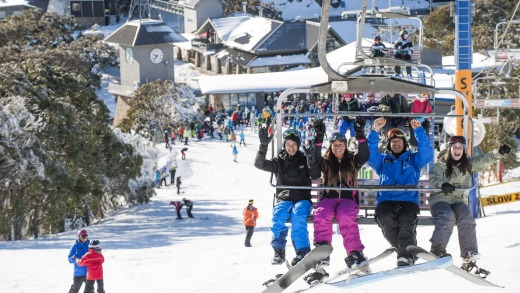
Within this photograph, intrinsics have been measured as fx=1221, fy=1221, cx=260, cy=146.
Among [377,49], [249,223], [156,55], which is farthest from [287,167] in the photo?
[156,55]

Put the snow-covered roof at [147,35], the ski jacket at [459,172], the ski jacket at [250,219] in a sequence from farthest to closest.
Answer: the snow-covered roof at [147,35]
the ski jacket at [250,219]
the ski jacket at [459,172]

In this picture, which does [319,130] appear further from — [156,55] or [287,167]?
[156,55]

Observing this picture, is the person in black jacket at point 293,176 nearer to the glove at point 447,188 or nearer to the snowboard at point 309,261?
the snowboard at point 309,261

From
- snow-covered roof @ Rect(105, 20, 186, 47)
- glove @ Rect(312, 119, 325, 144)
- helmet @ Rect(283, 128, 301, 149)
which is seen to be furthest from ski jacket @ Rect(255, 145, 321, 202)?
snow-covered roof @ Rect(105, 20, 186, 47)

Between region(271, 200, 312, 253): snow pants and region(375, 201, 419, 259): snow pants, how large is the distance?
739mm

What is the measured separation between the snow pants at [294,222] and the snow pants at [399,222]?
74 centimetres

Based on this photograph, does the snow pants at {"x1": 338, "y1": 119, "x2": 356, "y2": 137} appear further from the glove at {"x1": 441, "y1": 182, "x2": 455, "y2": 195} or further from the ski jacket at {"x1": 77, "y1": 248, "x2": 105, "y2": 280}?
the ski jacket at {"x1": 77, "y1": 248, "x2": 105, "y2": 280}

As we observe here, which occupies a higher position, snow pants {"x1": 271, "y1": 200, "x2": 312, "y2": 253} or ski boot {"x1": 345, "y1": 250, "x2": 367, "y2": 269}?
snow pants {"x1": 271, "y1": 200, "x2": 312, "y2": 253}

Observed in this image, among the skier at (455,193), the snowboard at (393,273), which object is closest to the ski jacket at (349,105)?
the skier at (455,193)

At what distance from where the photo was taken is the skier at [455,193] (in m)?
12.3

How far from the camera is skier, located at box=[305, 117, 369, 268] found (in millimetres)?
12133

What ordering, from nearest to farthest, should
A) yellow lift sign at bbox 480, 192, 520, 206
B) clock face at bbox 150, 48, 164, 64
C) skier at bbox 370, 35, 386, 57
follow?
skier at bbox 370, 35, 386, 57 < yellow lift sign at bbox 480, 192, 520, 206 < clock face at bbox 150, 48, 164, 64

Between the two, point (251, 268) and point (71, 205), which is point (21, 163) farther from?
point (251, 268)

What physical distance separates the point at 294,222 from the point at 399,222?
1.07 meters
